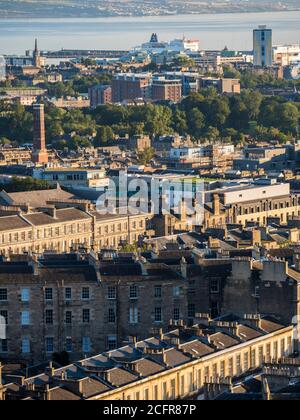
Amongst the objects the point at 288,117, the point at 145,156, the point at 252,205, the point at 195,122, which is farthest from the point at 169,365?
the point at 195,122

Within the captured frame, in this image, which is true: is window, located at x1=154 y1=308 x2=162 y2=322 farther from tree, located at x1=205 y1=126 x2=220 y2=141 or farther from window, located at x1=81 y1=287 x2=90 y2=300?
tree, located at x1=205 y1=126 x2=220 y2=141

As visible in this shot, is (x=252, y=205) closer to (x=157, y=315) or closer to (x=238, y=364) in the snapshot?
(x=157, y=315)

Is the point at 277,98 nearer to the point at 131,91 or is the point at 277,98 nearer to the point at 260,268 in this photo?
the point at 131,91

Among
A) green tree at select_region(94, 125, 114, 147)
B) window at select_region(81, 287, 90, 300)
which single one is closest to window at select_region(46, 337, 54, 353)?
window at select_region(81, 287, 90, 300)

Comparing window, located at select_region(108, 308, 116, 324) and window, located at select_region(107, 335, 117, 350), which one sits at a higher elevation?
window, located at select_region(108, 308, 116, 324)

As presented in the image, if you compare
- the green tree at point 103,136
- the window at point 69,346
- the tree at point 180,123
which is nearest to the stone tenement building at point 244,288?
the window at point 69,346
